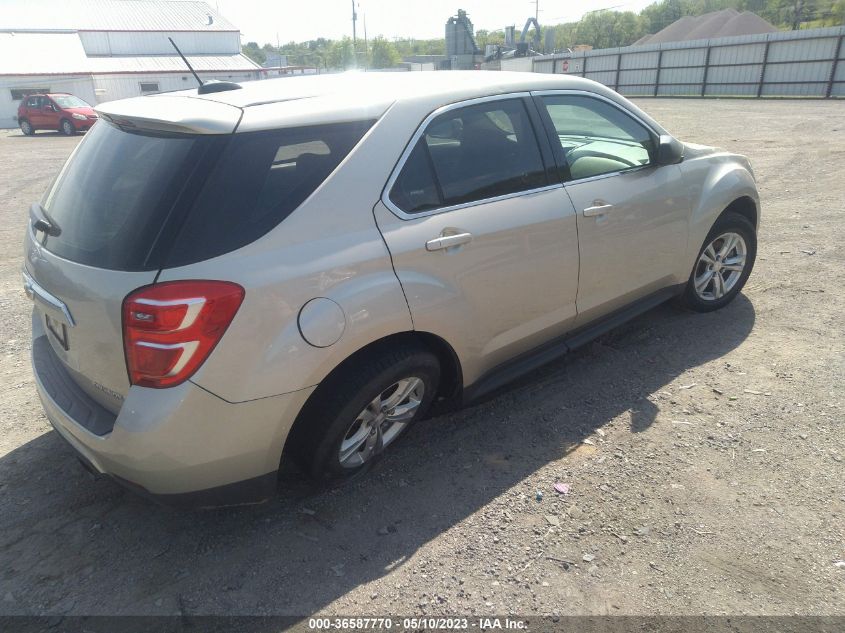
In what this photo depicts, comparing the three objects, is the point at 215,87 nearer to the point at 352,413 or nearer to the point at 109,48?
the point at 352,413

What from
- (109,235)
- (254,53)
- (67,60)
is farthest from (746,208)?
(254,53)

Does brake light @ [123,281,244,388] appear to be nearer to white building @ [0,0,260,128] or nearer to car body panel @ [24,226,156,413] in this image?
car body panel @ [24,226,156,413]

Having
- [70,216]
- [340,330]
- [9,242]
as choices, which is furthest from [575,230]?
[9,242]

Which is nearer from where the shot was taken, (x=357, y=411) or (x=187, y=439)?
(x=187, y=439)

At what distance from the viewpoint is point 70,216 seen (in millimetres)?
2547

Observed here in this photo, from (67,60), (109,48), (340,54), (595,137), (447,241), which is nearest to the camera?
(447,241)

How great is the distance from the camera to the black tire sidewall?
255 cm

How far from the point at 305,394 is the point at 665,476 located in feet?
5.81

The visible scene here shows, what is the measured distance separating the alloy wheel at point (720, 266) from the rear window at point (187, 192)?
291cm

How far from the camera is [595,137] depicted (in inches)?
157

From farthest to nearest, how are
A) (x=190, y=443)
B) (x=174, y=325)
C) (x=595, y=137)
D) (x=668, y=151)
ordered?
(x=595, y=137) → (x=668, y=151) → (x=190, y=443) → (x=174, y=325)

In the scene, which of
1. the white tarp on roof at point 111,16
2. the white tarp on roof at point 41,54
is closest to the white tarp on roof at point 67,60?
the white tarp on roof at point 41,54

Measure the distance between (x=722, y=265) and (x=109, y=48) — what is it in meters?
51.8

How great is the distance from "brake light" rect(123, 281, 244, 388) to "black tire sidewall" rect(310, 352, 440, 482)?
0.61 m
